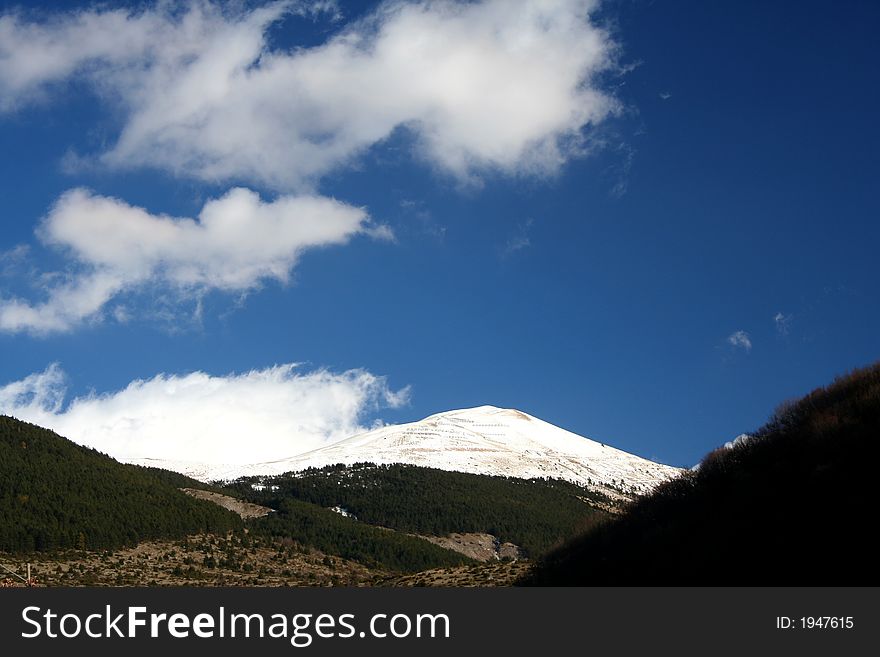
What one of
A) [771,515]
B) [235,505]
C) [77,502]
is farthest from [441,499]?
[771,515]

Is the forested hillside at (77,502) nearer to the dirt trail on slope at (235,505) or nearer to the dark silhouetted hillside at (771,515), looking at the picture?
the dirt trail on slope at (235,505)

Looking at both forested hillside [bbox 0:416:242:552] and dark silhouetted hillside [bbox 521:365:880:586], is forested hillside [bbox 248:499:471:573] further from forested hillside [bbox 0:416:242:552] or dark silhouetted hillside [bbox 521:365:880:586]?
dark silhouetted hillside [bbox 521:365:880:586]

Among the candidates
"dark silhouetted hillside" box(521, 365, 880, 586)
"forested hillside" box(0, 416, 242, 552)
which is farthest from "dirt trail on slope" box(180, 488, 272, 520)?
"dark silhouetted hillside" box(521, 365, 880, 586)

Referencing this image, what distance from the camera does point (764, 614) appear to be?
47.4 ft

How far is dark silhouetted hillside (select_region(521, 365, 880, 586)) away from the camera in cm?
1609

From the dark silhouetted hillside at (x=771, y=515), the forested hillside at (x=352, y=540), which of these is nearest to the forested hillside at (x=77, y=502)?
the forested hillside at (x=352, y=540)

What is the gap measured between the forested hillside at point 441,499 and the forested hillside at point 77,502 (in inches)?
1067

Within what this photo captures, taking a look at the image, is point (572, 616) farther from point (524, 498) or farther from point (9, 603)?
point (524, 498)

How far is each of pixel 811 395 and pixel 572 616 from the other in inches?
545

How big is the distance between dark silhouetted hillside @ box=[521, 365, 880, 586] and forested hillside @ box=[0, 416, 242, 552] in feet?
226

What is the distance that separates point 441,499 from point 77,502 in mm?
87629

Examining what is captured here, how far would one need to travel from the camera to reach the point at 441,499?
162000 millimetres

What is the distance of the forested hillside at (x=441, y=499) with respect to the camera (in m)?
141

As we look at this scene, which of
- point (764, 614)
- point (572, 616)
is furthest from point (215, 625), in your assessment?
point (764, 614)
